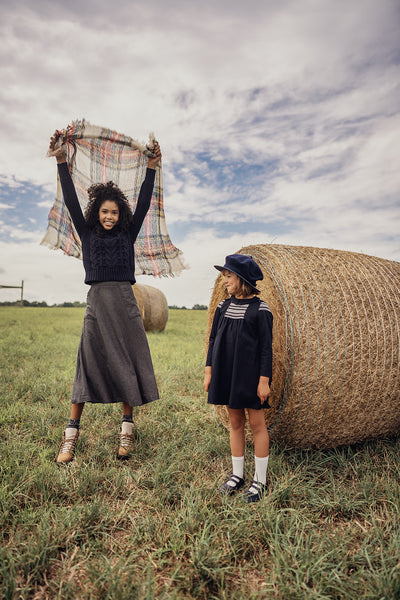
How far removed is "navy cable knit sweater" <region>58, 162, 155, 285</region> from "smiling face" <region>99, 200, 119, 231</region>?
0.25 ft

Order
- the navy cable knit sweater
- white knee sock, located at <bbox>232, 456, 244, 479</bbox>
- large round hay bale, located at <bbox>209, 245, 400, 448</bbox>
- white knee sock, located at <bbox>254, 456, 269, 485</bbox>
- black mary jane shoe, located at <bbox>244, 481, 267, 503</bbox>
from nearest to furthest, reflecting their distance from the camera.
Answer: black mary jane shoe, located at <bbox>244, 481, 267, 503</bbox>, white knee sock, located at <bbox>254, 456, 269, 485</bbox>, white knee sock, located at <bbox>232, 456, 244, 479</bbox>, large round hay bale, located at <bbox>209, 245, 400, 448</bbox>, the navy cable knit sweater

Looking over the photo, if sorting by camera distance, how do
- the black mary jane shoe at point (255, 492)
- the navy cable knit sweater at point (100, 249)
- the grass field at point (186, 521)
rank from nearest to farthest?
the grass field at point (186, 521)
the black mary jane shoe at point (255, 492)
the navy cable knit sweater at point (100, 249)

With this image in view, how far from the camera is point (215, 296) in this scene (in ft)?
13.4

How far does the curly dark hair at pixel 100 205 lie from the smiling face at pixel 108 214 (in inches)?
1.6

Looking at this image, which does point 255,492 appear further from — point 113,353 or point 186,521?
point 113,353

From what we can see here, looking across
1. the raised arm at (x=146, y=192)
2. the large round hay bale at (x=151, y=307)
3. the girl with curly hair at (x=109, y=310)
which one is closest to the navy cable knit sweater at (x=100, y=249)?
the girl with curly hair at (x=109, y=310)

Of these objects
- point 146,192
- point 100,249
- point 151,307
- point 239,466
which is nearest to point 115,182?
point 146,192

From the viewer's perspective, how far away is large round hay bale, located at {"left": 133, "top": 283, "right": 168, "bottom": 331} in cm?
A: 1151

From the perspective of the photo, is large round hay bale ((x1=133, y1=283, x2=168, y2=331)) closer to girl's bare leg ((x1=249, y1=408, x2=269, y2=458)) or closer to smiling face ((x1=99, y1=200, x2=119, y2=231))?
smiling face ((x1=99, y1=200, x2=119, y2=231))

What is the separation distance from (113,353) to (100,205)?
1.26 metres

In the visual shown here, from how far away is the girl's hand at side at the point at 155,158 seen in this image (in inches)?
132

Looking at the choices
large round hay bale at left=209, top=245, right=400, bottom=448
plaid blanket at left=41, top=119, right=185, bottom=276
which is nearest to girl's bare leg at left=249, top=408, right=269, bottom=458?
large round hay bale at left=209, top=245, right=400, bottom=448

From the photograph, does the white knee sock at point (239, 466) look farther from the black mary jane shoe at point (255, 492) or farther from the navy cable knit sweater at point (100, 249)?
the navy cable knit sweater at point (100, 249)

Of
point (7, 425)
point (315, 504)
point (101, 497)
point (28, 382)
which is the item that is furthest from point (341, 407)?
point (28, 382)
